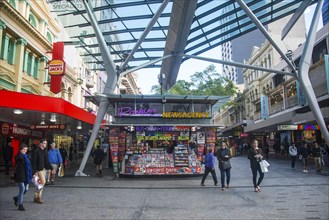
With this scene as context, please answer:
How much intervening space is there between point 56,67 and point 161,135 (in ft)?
37.8

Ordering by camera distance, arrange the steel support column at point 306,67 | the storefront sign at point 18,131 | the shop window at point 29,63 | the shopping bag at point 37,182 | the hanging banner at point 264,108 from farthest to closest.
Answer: the hanging banner at point 264,108, the shop window at point 29,63, the storefront sign at point 18,131, the steel support column at point 306,67, the shopping bag at point 37,182

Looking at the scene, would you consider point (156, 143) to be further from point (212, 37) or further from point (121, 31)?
point (212, 37)

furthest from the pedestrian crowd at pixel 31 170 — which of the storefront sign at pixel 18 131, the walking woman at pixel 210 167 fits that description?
the storefront sign at pixel 18 131

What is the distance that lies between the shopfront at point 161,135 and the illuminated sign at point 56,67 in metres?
8.45

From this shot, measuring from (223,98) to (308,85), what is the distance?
4.71 meters

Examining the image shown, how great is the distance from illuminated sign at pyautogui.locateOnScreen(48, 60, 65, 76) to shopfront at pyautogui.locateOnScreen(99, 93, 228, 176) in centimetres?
845

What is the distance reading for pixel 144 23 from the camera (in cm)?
2053

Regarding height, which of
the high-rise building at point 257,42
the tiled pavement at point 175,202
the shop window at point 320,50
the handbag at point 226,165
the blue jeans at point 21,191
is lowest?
the tiled pavement at point 175,202

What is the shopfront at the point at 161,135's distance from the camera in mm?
15723

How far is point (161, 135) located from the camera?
654 inches

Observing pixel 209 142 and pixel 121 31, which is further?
pixel 121 31

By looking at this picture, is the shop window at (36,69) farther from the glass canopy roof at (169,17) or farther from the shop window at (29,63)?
the glass canopy roof at (169,17)

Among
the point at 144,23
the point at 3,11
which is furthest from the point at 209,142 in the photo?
the point at 3,11

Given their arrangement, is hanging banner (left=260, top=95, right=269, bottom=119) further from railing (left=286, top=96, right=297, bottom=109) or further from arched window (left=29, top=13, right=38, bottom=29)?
arched window (left=29, top=13, right=38, bottom=29)
